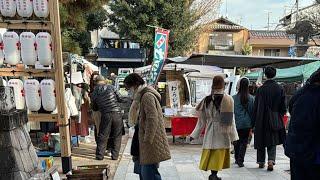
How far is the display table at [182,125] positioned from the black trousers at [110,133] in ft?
8.21

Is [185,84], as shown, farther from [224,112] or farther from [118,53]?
[118,53]

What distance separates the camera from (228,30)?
138 feet

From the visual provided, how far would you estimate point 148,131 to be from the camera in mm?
4867

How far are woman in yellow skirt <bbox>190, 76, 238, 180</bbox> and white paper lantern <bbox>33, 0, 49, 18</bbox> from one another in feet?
9.88

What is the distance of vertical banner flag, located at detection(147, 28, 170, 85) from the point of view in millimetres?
11031

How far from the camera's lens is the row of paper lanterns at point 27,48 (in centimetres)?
621

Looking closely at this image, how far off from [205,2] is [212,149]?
20727 millimetres

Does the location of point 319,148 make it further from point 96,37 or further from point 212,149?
point 96,37

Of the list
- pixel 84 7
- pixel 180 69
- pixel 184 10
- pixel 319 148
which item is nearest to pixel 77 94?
pixel 84 7

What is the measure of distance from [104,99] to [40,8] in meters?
2.81

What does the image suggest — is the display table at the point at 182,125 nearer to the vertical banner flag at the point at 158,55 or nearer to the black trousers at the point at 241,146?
the vertical banner flag at the point at 158,55

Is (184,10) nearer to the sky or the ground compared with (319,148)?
nearer to the sky

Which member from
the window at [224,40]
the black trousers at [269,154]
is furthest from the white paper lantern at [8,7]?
the window at [224,40]

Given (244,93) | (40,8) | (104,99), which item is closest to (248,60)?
(244,93)
